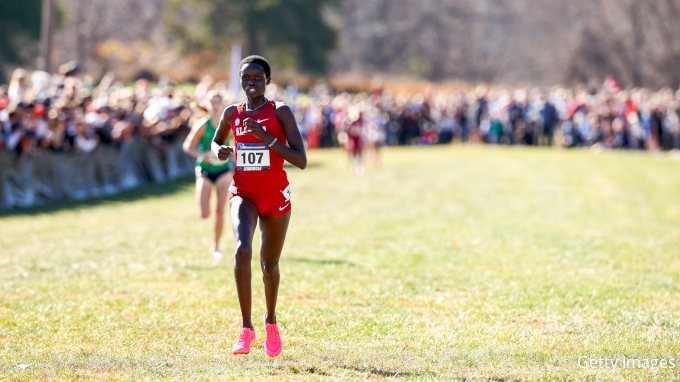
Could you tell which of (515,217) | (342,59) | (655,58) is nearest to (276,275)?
(515,217)

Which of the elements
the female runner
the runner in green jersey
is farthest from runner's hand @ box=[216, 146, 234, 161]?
the runner in green jersey

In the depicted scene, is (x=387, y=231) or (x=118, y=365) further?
(x=387, y=231)

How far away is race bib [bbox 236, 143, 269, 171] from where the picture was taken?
728 cm

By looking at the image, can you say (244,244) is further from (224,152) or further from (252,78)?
(252,78)

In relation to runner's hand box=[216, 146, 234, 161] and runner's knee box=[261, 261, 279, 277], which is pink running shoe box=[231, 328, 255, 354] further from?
runner's hand box=[216, 146, 234, 161]

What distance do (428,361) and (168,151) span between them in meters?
20.0

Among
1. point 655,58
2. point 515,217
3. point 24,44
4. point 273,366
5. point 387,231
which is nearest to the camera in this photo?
point 273,366

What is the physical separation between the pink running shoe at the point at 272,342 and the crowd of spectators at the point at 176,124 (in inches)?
218

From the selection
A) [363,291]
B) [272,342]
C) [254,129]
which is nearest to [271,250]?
[272,342]

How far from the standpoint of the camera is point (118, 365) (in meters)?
7.07

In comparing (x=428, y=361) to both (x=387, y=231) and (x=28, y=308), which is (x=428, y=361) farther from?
(x=387, y=231)

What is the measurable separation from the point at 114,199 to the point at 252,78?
14.6m

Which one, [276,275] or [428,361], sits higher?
[276,275]

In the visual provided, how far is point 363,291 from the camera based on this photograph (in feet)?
33.8
